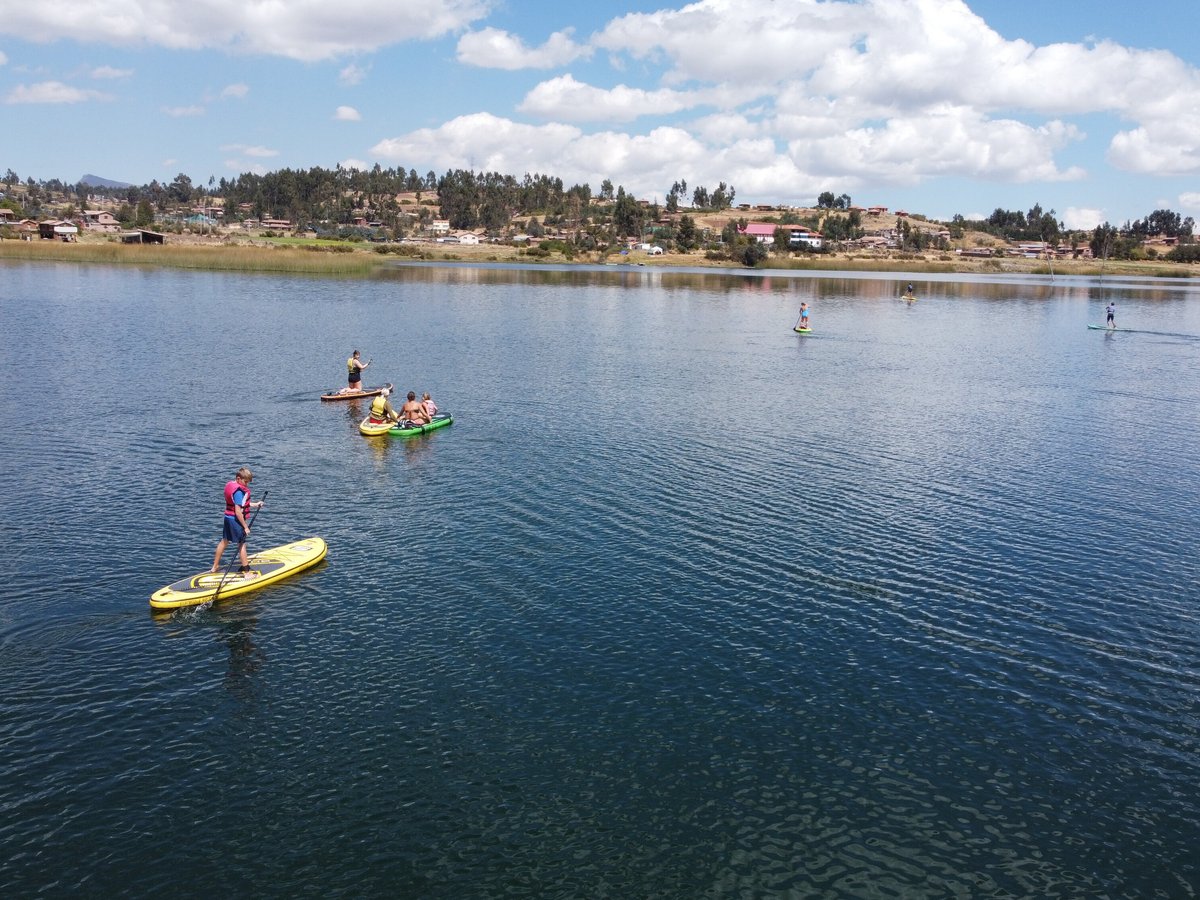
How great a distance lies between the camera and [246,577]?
27328mm

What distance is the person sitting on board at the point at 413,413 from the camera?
46.8 m

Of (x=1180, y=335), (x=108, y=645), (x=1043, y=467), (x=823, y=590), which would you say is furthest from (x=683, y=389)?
(x=1180, y=335)

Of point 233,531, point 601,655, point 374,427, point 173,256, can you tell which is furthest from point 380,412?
point 173,256

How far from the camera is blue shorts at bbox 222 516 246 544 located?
90.4ft

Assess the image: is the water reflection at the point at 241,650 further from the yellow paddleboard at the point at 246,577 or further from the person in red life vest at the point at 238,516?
the person in red life vest at the point at 238,516

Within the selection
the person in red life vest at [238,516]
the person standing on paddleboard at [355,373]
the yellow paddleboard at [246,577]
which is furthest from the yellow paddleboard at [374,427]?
the person in red life vest at [238,516]

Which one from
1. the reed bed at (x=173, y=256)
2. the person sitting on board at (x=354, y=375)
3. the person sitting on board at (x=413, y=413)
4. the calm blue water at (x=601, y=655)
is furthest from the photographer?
the reed bed at (x=173, y=256)

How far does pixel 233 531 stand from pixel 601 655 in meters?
12.7

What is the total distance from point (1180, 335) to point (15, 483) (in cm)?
12055

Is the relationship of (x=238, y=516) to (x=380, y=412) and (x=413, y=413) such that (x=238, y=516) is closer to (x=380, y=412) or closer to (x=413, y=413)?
(x=413, y=413)

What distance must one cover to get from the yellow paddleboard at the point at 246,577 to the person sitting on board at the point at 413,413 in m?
17.3

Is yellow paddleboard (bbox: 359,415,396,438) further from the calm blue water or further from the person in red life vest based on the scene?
the person in red life vest

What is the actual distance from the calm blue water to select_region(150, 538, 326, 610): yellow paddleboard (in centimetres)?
54

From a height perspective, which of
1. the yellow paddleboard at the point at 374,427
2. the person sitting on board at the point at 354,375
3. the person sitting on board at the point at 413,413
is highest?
the person sitting on board at the point at 354,375
